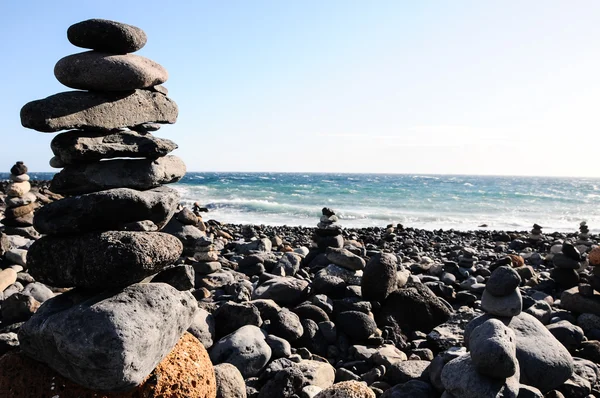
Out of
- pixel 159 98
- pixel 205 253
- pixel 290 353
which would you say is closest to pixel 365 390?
pixel 290 353

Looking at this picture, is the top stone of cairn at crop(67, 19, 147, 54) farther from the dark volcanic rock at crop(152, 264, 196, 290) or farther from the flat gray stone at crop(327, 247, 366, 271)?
the flat gray stone at crop(327, 247, 366, 271)

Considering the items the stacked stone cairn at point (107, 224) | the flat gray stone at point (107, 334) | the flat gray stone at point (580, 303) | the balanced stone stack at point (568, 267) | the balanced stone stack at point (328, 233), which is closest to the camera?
the flat gray stone at point (107, 334)

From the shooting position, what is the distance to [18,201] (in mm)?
10594

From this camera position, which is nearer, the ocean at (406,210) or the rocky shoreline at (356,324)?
the rocky shoreline at (356,324)

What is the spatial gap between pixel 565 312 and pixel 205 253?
6.30m

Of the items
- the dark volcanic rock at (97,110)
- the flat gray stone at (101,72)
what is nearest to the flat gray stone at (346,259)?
the dark volcanic rock at (97,110)

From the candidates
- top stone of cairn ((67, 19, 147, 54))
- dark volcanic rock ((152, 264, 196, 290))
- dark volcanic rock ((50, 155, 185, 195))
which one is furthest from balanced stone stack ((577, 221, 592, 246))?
top stone of cairn ((67, 19, 147, 54))

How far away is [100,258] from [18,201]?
26.4 feet

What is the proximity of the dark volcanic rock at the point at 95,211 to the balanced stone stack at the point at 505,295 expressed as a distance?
421 cm

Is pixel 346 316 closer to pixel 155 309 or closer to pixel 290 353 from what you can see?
pixel 290 353

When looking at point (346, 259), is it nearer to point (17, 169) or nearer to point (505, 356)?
point (505, 356)

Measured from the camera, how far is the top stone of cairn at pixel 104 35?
4590 millimetres

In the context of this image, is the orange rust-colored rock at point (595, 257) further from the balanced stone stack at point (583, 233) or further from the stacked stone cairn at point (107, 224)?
the stacked stone cairn at point (107, 224)

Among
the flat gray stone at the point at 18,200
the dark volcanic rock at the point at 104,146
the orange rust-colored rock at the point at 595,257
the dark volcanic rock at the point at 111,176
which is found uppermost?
the dark volcanic rock at the point at 104,146
